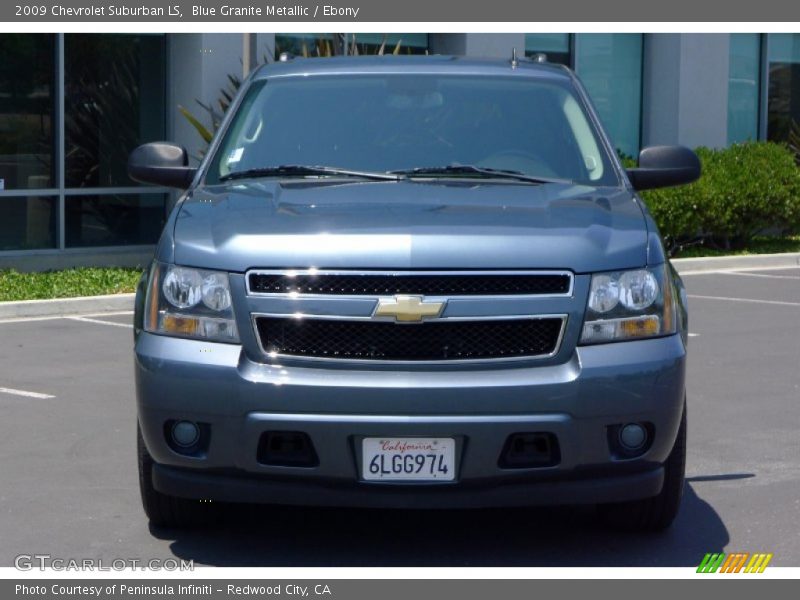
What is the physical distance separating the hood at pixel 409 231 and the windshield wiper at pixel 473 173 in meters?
0.39

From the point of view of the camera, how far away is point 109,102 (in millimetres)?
16875

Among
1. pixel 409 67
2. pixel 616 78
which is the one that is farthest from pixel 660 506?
pixel 616 78

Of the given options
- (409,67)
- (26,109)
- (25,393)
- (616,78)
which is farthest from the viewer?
(616,78)

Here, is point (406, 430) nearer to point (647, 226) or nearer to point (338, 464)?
point (338, 464)

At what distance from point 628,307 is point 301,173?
1.68 meters

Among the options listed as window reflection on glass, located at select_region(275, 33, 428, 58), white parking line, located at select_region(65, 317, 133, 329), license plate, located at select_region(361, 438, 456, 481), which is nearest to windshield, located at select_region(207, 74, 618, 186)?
license plate, located at select_region(361, 438, 456, 481)

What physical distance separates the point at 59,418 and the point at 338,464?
3.69 meters

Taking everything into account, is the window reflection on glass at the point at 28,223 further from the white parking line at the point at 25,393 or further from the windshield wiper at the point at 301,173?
the windshield wiper at the point at 301,173

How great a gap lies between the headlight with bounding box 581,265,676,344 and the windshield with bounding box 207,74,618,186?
1.03 meters

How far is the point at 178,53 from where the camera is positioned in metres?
17.1

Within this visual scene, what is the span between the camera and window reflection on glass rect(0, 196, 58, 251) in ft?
52.5

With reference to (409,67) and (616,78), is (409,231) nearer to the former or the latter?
(409,67)

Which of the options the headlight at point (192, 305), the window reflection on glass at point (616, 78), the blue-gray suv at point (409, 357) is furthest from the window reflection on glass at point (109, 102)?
the headlight at point (192, 305)

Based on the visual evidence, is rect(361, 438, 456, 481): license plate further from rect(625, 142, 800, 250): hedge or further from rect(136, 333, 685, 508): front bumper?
rect(625, 142, 800, 250): hedge
